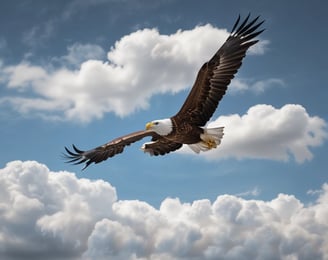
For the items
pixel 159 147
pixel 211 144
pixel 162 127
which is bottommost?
pixel 211 144

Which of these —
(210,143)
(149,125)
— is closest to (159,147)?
(149,125)

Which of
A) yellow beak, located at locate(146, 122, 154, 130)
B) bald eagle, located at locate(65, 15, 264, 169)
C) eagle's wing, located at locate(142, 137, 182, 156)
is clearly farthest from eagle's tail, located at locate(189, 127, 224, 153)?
eagle's wing, located at locate(142, 137, 182, 156)

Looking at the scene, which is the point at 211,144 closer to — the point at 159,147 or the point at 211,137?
the point at 211,137

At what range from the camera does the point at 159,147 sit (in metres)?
15.6

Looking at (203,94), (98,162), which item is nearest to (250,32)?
(203,94)

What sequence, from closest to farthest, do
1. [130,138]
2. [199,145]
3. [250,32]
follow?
[250,32]
[199,145]
[130,138]

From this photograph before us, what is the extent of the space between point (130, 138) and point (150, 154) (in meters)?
0.83

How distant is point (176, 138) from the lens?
14.3m

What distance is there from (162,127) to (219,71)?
6.81ft

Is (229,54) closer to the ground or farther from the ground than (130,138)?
farther from the ground

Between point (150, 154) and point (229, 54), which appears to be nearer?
point (229, 54)

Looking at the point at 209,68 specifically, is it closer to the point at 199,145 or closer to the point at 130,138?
the point at 199,145

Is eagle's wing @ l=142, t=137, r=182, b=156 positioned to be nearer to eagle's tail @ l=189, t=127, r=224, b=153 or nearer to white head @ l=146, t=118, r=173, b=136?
white head @ l=146, t=118, r=173, b=136

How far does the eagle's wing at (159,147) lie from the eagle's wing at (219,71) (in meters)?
2.05
